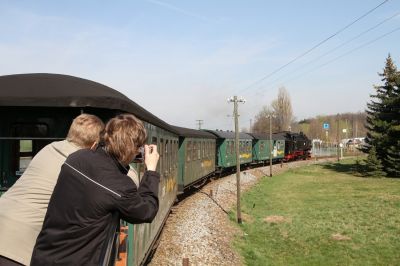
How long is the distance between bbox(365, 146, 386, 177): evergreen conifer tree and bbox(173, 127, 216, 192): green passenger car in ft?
49.8

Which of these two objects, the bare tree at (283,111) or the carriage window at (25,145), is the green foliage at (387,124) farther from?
the bare tree at (283,111)

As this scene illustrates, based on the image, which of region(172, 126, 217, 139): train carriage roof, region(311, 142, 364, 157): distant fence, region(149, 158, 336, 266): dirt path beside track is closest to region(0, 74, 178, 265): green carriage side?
region(149, 158, 336, 266): dirt path beside track

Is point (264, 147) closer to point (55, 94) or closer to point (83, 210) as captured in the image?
point (55, 94)

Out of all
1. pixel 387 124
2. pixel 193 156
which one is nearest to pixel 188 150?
pixel 193 156

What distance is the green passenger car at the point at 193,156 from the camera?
55.2 ft

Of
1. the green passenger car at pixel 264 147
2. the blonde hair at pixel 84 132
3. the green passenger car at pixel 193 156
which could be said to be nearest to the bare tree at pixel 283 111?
the green passenger car at pixel 264 147

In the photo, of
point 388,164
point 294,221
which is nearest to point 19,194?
point 294,221

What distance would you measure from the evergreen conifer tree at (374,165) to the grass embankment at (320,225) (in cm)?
636

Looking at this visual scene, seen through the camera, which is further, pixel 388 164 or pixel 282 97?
pixel 282 97

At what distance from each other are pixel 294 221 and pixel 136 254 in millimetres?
11461

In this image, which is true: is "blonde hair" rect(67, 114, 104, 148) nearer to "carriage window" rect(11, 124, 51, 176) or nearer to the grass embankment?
"carriage window" rect(11, 124, 51, 176)

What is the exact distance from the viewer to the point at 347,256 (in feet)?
39.7

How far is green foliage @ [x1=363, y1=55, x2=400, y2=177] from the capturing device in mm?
31938

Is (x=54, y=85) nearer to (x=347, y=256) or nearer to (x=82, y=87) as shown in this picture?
(x=82, y=87)
